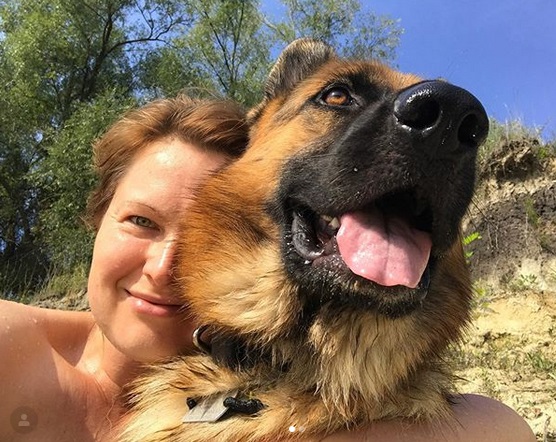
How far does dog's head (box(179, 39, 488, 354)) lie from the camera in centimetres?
194

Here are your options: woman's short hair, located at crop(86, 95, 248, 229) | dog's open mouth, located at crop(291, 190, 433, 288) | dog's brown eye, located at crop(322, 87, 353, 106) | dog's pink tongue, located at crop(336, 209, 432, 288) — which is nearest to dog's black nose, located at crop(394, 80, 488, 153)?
dog's open mouth, located at crop(291, 190, 433, 288)

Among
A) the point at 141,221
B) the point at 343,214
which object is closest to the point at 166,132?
the point at 141,221

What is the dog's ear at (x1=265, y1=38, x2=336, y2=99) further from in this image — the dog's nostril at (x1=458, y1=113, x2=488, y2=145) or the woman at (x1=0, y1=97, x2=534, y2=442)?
the dog's nostril at (x1=458, y1=113, x2=488, y2=145)

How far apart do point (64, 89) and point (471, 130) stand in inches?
823

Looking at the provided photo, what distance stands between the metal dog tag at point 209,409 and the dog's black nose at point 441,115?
1.17 metres

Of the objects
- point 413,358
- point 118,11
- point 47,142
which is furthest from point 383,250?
point 118,11

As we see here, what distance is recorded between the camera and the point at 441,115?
186 cm

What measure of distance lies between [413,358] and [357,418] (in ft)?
1.17

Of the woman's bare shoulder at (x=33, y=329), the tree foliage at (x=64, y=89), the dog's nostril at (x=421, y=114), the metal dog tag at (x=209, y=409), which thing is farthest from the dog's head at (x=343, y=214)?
the tree foliage at (x=64, y=89)

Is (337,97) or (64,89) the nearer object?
(337,97)

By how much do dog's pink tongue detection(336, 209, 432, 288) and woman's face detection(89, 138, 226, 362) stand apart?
92 centimetres

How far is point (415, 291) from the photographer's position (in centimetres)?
198

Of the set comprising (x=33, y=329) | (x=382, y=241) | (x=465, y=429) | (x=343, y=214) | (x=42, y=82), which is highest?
(x=42, y=82)

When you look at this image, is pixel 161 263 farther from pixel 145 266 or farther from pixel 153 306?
pixel 153 306
